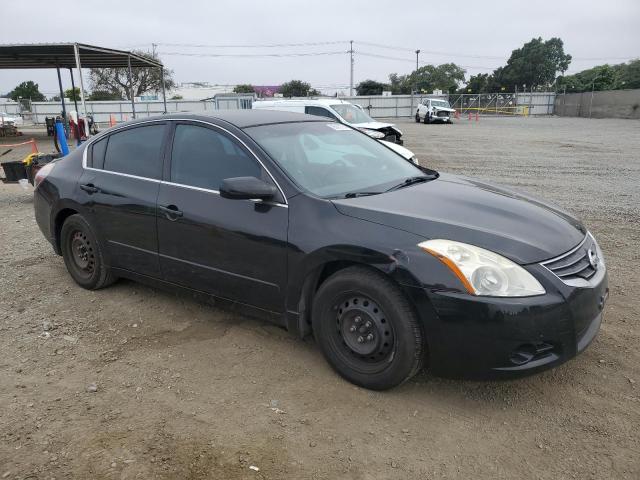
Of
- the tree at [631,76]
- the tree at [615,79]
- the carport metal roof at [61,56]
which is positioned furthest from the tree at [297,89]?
the carport metal roof at [61,56]

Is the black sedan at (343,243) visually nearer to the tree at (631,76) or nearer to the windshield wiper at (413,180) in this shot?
the windshield wiper at (413,180)

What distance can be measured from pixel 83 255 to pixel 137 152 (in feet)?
3.90

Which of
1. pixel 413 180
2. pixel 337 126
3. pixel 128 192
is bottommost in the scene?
pixel 128 192

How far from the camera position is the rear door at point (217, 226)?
3.31 meters

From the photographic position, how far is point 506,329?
259 centimetres

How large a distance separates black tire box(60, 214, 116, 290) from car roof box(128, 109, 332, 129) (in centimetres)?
107

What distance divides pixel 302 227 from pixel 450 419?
139 centimetres

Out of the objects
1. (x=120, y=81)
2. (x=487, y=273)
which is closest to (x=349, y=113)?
(x=487, y=273)

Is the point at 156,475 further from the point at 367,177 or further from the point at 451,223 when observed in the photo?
the point at 367,177

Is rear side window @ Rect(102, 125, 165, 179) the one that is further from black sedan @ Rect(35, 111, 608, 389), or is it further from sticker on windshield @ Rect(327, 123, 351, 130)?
sticker on windshield @ Rect(327, 123, 351, 130)

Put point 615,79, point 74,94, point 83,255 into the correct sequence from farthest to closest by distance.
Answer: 1. point 615,79
2. point 74,94
3. point 83,255

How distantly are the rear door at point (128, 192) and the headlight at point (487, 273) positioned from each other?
232cm

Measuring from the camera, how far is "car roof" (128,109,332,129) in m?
3.82

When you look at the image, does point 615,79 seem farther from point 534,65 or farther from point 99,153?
point 99,153
